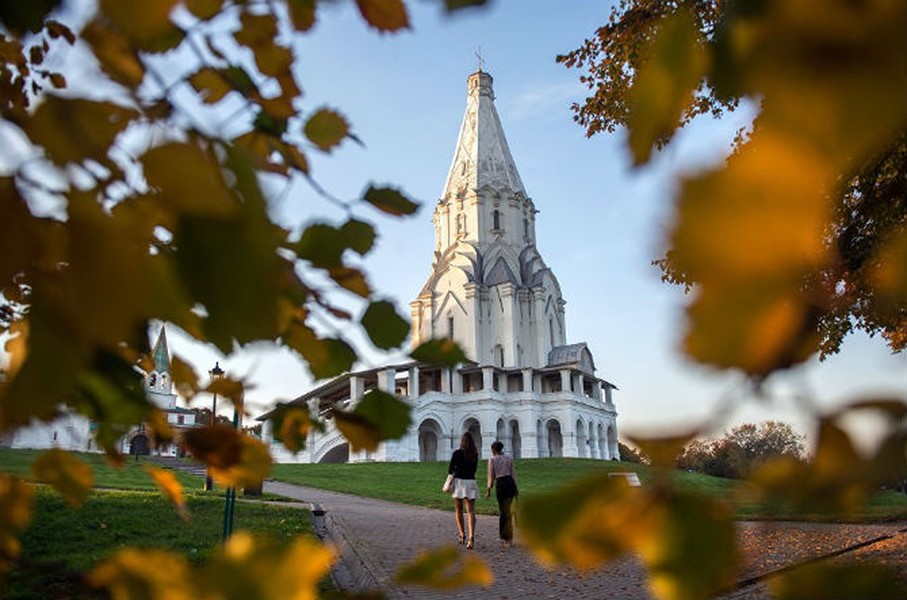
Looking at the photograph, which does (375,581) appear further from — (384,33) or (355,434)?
(384,33)

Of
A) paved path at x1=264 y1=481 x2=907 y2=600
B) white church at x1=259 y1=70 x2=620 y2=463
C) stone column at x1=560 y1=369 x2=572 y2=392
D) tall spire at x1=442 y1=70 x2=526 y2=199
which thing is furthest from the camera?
tall spire at x1=442 y1=70 x2=526 y2=199

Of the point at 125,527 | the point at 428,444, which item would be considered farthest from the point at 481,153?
the point at 125,527

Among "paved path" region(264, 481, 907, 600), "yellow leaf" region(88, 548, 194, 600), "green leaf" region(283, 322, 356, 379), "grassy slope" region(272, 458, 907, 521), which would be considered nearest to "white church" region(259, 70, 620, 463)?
"grassy slope" region(272, 458, 907, 521)

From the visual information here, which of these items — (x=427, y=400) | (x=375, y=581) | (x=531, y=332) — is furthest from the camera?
(x=531, y=332)

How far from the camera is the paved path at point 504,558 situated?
593 cm

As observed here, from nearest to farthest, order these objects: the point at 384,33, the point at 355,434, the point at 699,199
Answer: the point at 699,199, the point at 384,33, the point at 355,434

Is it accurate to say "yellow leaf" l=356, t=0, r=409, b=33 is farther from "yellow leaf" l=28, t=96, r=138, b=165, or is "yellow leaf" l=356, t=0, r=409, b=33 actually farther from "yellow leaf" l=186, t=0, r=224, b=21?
"yellow leaf" l=28, t=96, r=138, b=165

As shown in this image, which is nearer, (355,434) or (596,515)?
(596,515)

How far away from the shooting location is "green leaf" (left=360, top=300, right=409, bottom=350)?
1.12 metres

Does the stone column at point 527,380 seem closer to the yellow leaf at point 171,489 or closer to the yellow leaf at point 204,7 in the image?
the yellow leaf at point 171,489

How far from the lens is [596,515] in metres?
0.46

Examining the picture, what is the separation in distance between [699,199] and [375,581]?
6.28 meters

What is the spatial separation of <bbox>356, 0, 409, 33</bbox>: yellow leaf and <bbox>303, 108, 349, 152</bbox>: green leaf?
25 centimetres

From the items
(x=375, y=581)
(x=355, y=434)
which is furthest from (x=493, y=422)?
(x=355, y=434)
